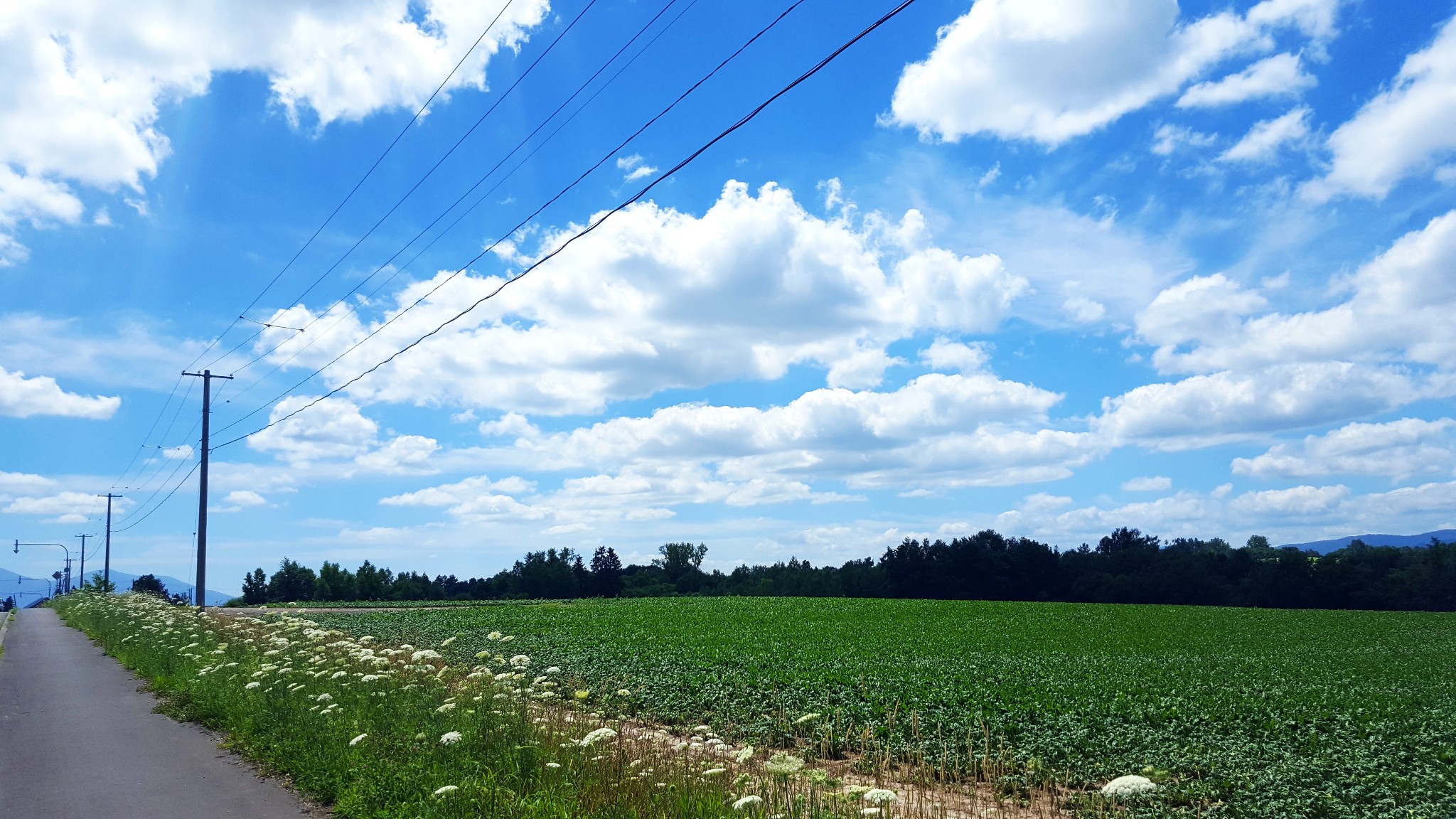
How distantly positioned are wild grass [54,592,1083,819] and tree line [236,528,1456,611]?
59653mm

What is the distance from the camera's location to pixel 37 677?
60.7 feet

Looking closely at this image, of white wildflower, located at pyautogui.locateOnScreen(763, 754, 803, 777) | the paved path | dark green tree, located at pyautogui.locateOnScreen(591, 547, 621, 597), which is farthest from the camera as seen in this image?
dark green tree, located at pyautogui.locateOnScreen(591, 547, 621, 597)

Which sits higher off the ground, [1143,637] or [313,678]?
[313,678]

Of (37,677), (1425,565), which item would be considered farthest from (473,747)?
(1425,565)

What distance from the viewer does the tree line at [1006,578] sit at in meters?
65.8

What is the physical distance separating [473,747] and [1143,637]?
1086 inches

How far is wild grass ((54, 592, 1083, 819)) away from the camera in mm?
6500

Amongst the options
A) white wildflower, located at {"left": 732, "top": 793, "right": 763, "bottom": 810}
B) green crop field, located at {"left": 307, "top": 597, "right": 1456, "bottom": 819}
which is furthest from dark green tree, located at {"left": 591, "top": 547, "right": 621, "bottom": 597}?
white wildflower, located at {"left": 732, "top": 793, "right": 763, "bottom": 810}

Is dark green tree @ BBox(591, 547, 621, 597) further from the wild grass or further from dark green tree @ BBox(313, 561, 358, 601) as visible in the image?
the wild grass

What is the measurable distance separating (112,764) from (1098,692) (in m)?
15.0

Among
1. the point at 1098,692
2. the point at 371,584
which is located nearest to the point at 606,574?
the point at 371,584

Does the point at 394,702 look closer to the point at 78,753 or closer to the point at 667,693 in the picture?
the point at 78,753

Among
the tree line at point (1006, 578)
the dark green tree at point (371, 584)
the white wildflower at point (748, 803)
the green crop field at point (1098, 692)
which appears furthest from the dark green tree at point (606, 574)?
the white wildflower at point (748, 803)

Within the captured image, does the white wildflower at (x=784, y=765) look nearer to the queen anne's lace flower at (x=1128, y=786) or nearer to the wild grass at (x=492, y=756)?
the wild grass at (x=492, y=756)
